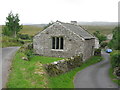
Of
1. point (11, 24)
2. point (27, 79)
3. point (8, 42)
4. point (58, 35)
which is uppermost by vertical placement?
point (11, 24)

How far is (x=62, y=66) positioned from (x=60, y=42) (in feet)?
27.2

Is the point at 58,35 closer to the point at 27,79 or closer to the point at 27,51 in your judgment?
the point at 27,51

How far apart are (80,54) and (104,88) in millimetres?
10163

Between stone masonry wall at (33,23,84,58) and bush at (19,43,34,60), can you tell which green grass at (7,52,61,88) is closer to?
bush at (19,43,34,60)

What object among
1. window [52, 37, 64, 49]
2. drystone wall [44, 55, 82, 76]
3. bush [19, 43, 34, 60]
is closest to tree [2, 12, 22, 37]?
bush [19, 43, 34, 60]

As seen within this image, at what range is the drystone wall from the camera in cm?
1542

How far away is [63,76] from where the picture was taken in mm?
16078

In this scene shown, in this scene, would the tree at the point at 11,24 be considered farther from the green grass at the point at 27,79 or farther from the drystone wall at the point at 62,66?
the green grass at the point at 27,79

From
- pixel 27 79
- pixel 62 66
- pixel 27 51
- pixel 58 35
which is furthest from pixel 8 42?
pixel 27 79

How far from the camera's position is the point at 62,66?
17.6 metres

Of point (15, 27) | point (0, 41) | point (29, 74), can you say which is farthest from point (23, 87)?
point (15, 27)

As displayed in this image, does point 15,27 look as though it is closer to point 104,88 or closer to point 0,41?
point 0,41

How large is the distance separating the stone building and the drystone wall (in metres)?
2.26

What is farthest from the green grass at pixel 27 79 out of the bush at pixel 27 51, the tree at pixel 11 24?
the tree at pixel 11 24
